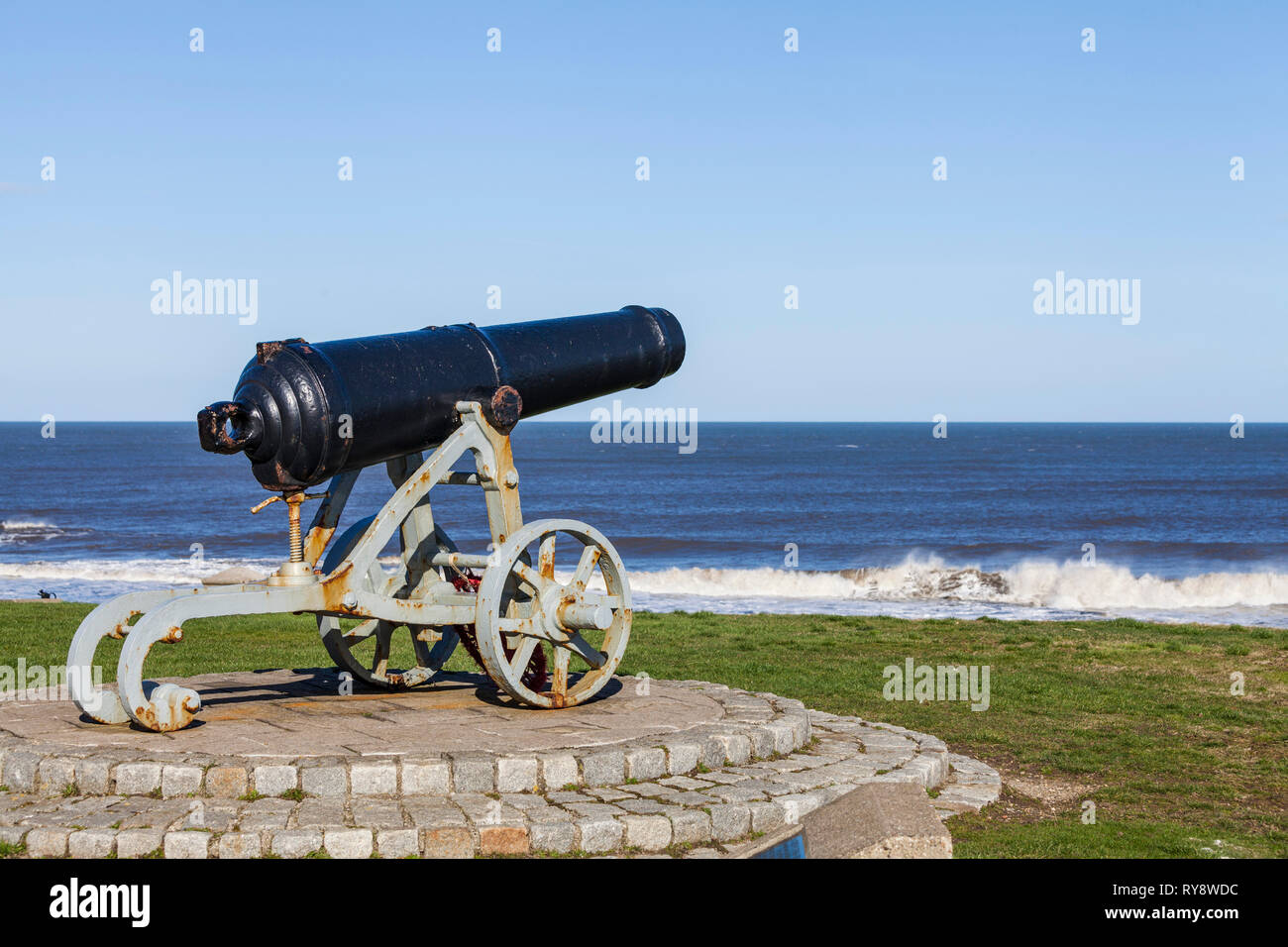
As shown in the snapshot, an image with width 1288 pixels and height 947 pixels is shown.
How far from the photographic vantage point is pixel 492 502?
851 cm

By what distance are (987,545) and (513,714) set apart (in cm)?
3722

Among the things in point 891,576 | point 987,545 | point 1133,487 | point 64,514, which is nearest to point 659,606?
point 891,576

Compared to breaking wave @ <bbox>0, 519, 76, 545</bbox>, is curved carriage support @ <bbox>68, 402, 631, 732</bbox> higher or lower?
higher

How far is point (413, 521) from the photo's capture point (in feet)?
29.0

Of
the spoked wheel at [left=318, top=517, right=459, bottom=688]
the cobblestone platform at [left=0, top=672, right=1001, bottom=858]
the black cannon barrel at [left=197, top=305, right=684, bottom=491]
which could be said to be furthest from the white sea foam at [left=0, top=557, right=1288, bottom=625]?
the cobblestone platform at [left=0, top=672, right=1001, bottom=858]

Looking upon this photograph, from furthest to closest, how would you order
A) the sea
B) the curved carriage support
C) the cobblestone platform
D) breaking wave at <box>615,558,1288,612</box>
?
the sea
breaking wave at <box>615,558,1288,612</box>
the curved carriage support
the cobblestone platform

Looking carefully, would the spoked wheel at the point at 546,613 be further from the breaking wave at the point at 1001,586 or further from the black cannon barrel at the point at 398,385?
the breaking wave at the point at 1001,586

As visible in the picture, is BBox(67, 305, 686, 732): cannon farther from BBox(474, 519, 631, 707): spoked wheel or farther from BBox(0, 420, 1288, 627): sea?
BBox(0, 420, 1288, 627): sea

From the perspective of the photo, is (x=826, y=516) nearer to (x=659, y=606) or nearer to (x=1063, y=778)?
(x=659, y=606)

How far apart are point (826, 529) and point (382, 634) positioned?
42.6 metres

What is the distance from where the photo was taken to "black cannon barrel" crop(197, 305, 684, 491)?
7523 millimetres

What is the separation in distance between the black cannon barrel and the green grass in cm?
349

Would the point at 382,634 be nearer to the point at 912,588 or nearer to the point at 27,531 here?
the point at 912,588

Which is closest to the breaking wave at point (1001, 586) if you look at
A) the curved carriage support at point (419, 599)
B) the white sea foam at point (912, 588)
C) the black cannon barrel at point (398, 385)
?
the white sea foam at point (912, 588)
